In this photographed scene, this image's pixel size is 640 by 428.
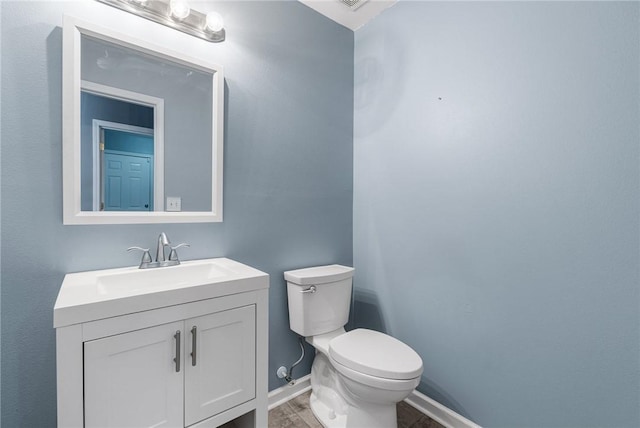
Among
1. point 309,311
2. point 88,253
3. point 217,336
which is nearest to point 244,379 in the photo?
point 217,336

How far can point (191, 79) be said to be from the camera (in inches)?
54.6

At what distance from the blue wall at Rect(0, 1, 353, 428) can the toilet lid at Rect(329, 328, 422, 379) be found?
17.5 inches

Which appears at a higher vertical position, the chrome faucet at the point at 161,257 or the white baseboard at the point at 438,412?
the chrome faucet at the point at 161,257

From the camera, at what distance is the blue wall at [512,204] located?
Result: 3.42 feet

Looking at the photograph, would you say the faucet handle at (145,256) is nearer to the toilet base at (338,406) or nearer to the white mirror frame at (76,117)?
the white mirror frame at (76,117)

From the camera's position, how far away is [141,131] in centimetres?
127

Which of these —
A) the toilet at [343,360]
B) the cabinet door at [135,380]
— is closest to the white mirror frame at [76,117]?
the cabinet door at [135,380]

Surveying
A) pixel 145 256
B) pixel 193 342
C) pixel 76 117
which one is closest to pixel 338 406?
pixel 193 342

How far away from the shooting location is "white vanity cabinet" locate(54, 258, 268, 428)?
81 centimetres

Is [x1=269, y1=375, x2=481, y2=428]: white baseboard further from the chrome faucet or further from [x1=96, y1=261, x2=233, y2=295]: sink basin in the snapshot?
the chrome faucet

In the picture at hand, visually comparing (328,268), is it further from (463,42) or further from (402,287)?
(463,42)

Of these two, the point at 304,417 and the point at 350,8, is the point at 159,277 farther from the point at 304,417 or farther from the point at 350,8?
→ the point at 350,8

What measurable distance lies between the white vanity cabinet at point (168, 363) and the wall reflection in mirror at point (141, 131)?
0.54m

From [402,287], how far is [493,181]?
31.0 inches
